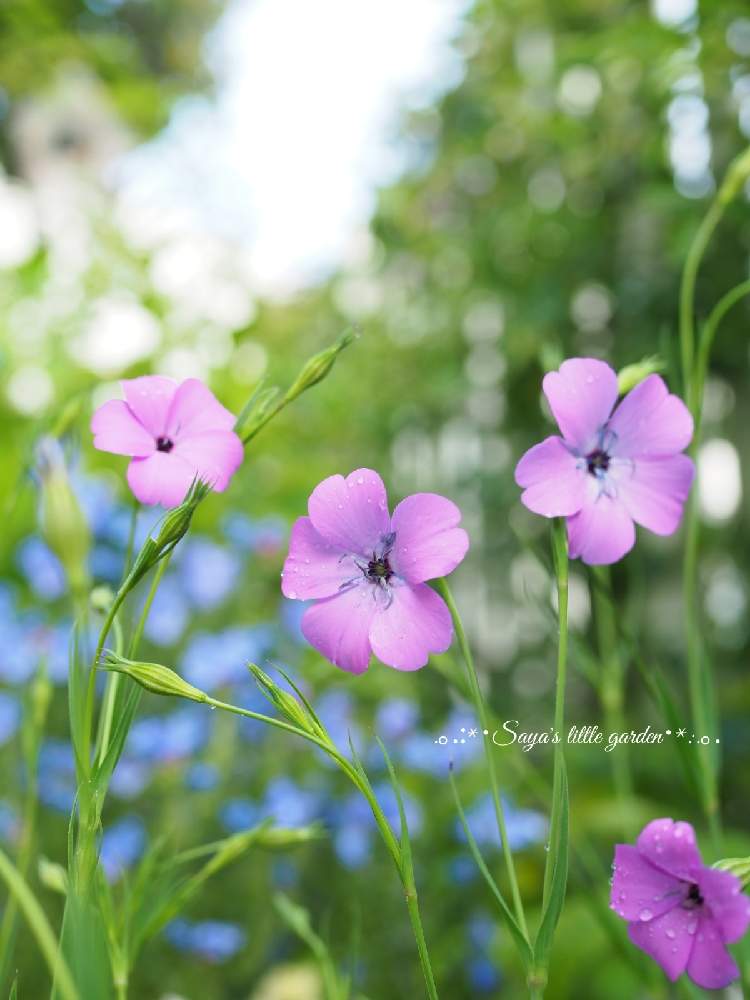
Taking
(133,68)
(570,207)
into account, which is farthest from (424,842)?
(133,68)

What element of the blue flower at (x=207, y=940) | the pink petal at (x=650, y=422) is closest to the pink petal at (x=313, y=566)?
the pink petal at (x=650, y=422)

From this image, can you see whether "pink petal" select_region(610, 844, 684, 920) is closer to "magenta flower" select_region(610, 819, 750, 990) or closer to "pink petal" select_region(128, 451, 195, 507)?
"magenta flower" select_region(610, 819, 750, 990)

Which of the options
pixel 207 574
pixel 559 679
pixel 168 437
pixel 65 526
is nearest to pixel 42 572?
pixel 207 574

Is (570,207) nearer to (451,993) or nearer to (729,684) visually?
(729,684)

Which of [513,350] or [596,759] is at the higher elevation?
[513,350]

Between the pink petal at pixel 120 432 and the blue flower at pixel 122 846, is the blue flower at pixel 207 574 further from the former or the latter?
the pink petal at pixel 120 432

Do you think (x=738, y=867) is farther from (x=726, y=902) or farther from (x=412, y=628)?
(x=412, y=628)
